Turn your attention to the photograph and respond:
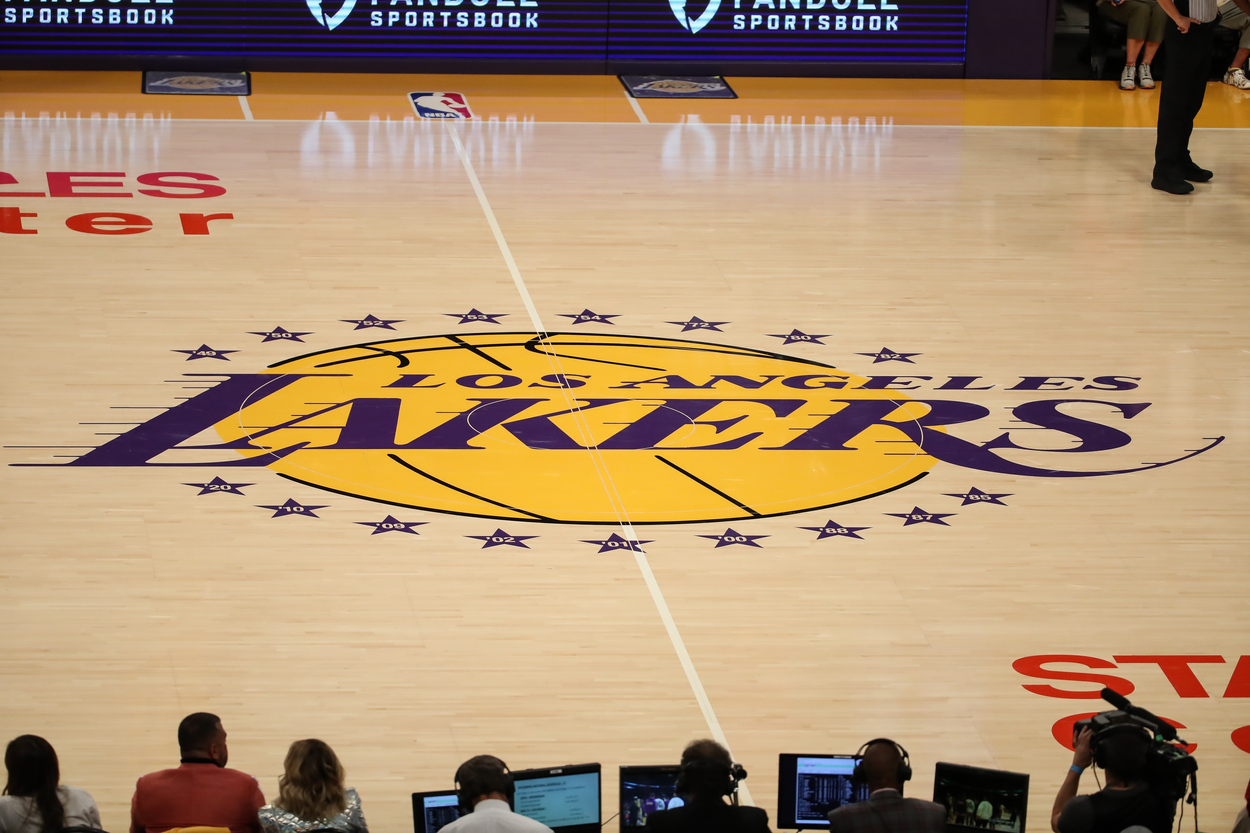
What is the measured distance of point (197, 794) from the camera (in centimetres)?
429

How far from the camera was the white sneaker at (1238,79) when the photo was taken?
48.2ft

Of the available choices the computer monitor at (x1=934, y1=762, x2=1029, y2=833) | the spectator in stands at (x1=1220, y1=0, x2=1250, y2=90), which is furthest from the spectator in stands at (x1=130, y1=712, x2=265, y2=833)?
the spectator in stands at (x1=1220, y1=0, x2=1250, y2=90)

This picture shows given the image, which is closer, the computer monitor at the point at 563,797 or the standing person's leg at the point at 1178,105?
the computer monitor at the point at 563,797

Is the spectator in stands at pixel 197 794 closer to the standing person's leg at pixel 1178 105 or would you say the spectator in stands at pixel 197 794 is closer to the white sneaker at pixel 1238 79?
the standing person's leg at pixel 1178 105

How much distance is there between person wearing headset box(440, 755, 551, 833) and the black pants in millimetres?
8566

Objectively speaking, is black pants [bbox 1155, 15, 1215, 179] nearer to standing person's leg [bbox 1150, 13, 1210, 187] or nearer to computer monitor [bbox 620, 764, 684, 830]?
standing person's leg [bbox 1150, 13, 1210, 187]

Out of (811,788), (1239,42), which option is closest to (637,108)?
(1239,42)

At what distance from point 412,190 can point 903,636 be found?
6.03 meters

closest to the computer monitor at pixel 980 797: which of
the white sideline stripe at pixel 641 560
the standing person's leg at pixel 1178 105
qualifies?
the white sideline stripe at pixel 641 560

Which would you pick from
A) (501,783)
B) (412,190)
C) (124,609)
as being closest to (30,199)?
(412,190)

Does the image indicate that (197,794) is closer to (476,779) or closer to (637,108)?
(476,779)

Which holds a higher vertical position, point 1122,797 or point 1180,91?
point 1180,91

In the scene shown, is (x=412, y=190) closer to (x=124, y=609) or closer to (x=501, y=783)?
(x=124, y=609)

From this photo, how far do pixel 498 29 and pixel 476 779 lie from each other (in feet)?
36.2
